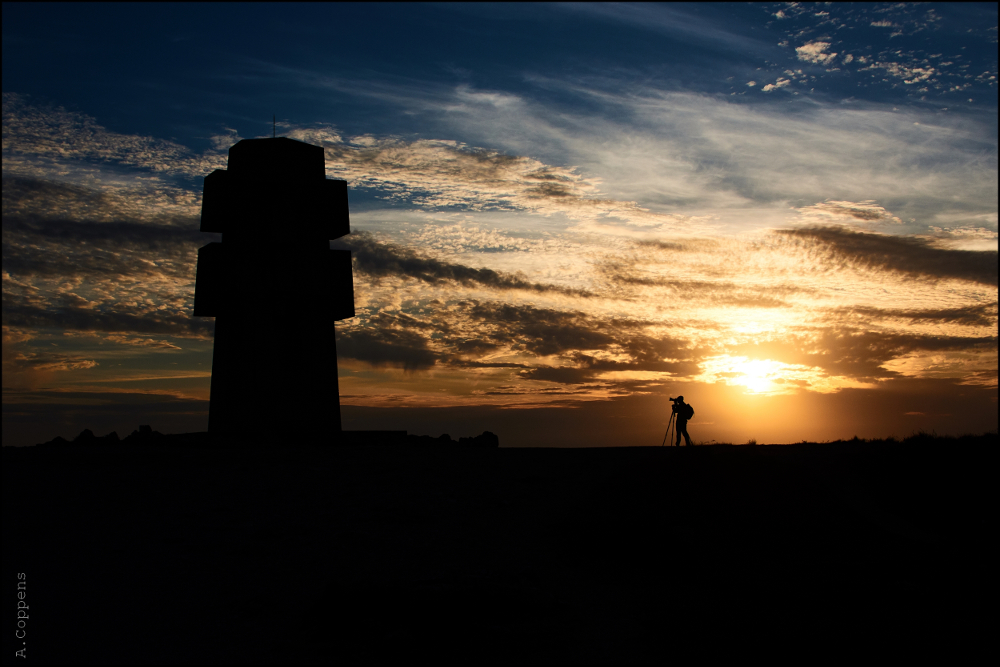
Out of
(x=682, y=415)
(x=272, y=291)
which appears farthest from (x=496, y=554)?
(x=272, y=291)

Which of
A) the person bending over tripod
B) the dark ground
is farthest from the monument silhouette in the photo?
the person bending over tripod

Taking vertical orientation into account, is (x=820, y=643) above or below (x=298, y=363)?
below

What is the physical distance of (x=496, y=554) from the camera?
1183 cm

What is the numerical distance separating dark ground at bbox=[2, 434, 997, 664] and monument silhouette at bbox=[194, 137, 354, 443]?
139 inches

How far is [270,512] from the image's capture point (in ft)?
43.6

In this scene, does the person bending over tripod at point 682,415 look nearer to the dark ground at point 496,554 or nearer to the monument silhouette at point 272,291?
the dark ground at point 496,554

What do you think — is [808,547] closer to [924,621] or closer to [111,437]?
[924,621]

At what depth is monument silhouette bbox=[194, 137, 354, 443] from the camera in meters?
20.4

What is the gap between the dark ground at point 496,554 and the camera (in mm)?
8898

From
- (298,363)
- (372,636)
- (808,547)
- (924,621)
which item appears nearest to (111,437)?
(298,363)

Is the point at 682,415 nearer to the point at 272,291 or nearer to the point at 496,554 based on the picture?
the point at 496,554

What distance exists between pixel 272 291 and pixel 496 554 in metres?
11.8

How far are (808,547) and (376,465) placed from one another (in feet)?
28.8

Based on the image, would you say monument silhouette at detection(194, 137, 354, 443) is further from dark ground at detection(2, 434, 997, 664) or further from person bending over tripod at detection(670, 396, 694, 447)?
person bending over tripod at detection(670, 396, 694, 447)
